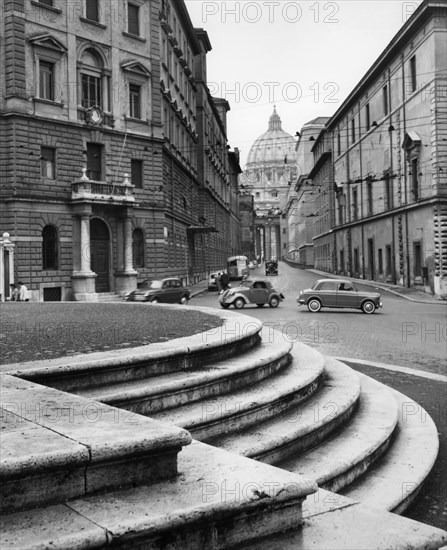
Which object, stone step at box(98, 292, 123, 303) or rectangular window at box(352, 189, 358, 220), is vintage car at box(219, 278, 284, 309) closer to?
stone step at box(98, 292, 123, 303)

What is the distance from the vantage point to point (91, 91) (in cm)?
3253

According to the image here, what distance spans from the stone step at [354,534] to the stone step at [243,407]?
190 centimetres

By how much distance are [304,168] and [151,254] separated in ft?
223

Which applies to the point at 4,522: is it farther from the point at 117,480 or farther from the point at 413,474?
the point at 413,474

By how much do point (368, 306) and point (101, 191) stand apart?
53.6ft

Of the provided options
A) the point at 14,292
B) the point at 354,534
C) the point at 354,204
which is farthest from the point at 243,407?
the point at 354,204

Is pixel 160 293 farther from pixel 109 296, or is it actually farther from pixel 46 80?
pixel 46 80

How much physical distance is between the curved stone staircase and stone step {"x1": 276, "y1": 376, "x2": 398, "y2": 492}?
0.02 metres

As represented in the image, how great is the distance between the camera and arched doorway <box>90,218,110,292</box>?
32844 millimetres

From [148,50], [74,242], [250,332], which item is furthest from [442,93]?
[250,332]

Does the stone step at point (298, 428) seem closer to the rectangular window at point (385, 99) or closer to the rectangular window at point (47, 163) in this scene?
the rectangular window at point (47, 163)

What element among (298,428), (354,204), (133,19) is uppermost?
(133,19)

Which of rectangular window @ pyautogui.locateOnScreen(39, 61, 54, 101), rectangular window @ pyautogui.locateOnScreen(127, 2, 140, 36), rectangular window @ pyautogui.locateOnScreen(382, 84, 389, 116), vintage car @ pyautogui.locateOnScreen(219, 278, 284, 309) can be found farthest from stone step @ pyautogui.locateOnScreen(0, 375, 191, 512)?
rectangular window @ pyautogui.locateOnScreen(382, 84, 389, 116)

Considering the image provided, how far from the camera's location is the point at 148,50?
3538 centimetres
